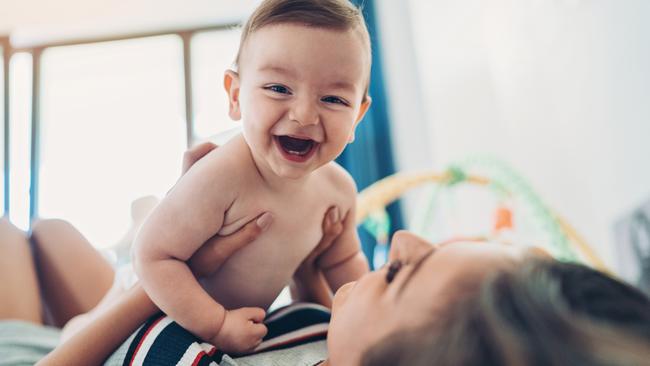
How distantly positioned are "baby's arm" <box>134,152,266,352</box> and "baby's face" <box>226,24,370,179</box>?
7cm

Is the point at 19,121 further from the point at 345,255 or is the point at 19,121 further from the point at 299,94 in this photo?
the point at 299,94

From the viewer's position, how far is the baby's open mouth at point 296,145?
71 cm

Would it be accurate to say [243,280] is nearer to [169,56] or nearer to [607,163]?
[607,163]

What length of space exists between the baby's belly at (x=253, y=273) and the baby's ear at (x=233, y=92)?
6.3 inches

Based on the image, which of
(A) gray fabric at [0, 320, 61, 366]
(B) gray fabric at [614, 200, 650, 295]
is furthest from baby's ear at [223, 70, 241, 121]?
(B) gray fabric at [614, 200, 650, 295]

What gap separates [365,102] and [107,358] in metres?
0.46

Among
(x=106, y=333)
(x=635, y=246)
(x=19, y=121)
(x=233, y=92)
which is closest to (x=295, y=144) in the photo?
(x=233, y=92)

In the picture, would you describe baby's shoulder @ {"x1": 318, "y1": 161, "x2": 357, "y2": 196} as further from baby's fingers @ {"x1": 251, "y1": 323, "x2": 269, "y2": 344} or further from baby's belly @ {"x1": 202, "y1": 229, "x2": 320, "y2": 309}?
baby's fingers @ {"x1": 251, "y1": 323, "x2": 269, "y2": 344}

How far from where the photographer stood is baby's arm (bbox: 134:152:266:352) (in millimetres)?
687

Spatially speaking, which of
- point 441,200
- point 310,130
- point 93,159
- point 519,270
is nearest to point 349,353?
point 519,270

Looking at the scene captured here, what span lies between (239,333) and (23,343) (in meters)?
0.55

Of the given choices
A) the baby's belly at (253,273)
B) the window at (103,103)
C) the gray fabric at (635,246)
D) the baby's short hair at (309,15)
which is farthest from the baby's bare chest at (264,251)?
the window at (103,103)

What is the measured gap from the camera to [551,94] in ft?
7.43

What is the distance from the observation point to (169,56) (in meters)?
4.03
